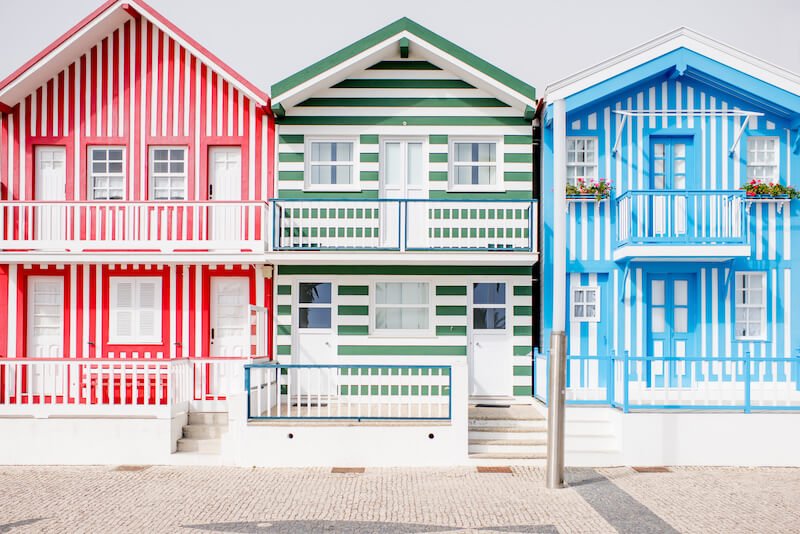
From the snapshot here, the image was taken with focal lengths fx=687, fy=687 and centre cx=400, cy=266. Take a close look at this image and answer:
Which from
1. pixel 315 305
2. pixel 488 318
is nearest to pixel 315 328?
pixel 315 305

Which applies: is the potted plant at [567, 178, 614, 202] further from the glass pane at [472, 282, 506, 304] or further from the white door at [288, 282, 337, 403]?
the white door at [288, 282, 337, 403]

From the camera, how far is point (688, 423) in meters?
11.8

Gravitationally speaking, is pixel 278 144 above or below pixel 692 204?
above

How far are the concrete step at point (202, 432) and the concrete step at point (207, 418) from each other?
24 cm

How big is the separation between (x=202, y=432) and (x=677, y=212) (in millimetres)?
10194

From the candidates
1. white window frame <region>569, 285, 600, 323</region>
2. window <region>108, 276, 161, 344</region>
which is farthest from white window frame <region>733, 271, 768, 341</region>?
window <region>108, 276, 161, 344</region>

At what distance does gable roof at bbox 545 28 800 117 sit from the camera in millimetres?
13867

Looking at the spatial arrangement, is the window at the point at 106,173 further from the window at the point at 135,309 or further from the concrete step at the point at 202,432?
the concrete step at the point at 202,432

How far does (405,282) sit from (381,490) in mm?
5266

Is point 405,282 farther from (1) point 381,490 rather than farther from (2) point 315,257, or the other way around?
(1) point 381,490

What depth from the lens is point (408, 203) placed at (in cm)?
1391

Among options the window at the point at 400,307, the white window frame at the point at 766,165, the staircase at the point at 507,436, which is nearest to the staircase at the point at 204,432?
the window at the point at 400,307

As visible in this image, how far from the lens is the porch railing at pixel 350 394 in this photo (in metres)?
11.8

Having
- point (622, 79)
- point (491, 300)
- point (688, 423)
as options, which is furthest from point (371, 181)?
point (688, 423)
